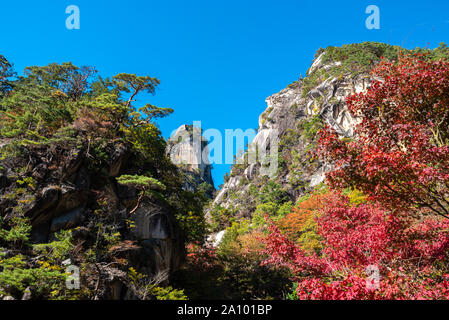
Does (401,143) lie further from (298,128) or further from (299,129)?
(298,128)

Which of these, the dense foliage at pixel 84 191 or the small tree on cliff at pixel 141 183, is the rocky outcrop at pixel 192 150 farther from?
the small tree on cliff at pixel 141 183

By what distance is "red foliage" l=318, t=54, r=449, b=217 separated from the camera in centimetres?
363

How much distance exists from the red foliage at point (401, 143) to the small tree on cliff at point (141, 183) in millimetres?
8223

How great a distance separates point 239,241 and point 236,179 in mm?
33149

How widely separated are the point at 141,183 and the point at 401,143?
972 cm

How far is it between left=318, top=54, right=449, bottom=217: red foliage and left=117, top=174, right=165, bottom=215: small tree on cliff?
8.22 m

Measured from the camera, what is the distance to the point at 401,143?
4133mm

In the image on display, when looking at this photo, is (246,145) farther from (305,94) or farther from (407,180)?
(407,180)

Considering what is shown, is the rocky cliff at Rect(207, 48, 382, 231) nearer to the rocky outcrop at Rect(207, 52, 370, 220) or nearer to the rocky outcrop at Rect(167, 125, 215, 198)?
the rocky outcrop at Rect(207, 52, 370, 220)

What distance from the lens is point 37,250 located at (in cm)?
866

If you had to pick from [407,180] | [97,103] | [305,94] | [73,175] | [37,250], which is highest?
[305,94]

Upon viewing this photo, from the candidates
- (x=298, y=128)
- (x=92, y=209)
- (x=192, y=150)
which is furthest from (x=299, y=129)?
(x=92, y=209)

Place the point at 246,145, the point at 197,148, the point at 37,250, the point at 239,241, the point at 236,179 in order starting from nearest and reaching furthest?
the point at 37,250
the point at 239,241
the point at 236,179
the point at 246,145
the point at 197,148
